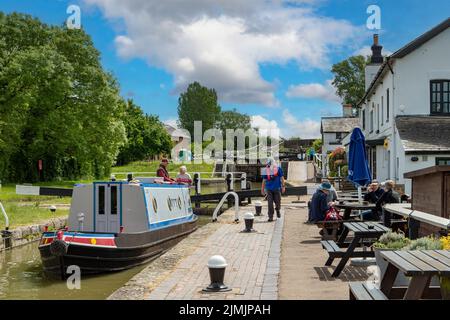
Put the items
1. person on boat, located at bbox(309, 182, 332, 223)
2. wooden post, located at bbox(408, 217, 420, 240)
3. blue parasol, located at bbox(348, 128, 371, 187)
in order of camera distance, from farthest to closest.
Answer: blue parasol, located at bbox(348, 128, 371, 187) → person on boat, located at bbox(309, 182, 332, 223) → wooden post, located at bbox(408, 217, 420, 240)

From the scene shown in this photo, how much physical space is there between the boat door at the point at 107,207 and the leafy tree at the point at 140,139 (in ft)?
190

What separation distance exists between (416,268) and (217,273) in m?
3.38

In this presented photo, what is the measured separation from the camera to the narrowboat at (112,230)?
11.8 m

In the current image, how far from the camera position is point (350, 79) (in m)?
72.0

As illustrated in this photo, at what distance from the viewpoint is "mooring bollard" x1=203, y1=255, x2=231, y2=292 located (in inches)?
295

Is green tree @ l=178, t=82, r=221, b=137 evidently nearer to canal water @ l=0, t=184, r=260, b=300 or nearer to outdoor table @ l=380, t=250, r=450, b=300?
canal water @ l=0, t=184, r=260, b=300

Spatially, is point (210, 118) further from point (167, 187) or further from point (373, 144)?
point (167, 187)

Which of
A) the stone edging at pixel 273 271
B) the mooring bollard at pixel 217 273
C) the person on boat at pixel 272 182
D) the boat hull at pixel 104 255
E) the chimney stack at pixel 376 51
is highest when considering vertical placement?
the chimney stack at pixel 376 51

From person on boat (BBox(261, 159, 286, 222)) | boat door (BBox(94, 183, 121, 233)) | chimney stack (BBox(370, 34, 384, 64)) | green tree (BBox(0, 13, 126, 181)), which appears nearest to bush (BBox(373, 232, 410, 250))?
boat door (BBox(94, 183, 121, 233))

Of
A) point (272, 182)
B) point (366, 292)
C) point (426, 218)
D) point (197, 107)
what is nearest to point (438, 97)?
point (272, 182)

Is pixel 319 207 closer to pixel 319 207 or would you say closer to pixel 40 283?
pixel 319 207

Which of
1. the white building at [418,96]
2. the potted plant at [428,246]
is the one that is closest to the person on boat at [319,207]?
the potted plant at [428,246]

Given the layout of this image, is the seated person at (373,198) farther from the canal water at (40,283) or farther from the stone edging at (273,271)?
the canal water at (40,283)

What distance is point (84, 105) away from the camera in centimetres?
3938
